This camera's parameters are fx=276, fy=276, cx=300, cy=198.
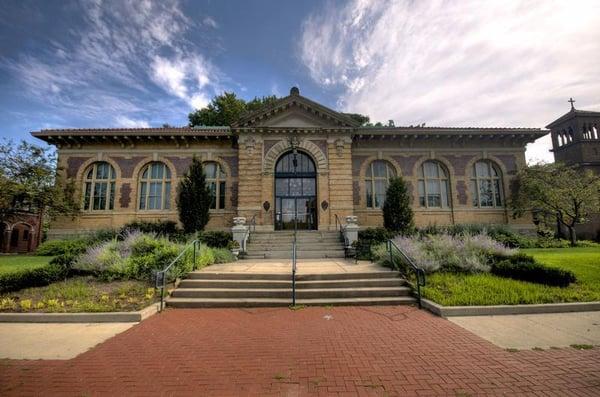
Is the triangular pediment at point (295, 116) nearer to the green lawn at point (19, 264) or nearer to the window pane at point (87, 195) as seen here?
the window pane at point (87, 195)

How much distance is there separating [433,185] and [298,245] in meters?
10.9

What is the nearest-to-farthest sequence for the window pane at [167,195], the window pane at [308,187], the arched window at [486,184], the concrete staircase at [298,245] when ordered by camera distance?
the concrete staircase at [298,245], the window pane at [308,187], the window pane at [167,195], the arched window at [486,184]

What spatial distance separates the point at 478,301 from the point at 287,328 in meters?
4.29

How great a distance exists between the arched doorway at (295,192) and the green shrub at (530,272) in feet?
33.5

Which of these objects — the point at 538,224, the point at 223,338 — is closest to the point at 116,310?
the point at 223,338

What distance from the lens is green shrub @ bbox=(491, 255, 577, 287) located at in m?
6.97

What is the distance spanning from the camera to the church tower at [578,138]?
31.3 m

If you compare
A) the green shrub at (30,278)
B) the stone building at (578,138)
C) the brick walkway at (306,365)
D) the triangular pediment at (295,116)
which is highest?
the stone building at (578,138)

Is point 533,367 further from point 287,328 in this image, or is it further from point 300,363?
point 287,328

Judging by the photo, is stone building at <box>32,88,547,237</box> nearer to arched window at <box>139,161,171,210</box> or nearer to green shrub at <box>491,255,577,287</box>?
arched window at <box>139,161,171,210</box>

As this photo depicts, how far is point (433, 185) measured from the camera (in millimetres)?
18625

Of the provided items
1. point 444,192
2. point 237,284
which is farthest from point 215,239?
point 444,192

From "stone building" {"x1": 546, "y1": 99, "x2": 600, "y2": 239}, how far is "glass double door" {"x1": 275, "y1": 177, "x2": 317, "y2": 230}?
32.4 meters

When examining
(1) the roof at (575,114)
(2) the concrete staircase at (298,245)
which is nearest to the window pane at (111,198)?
(2) the concrete staircase at (298,245)
